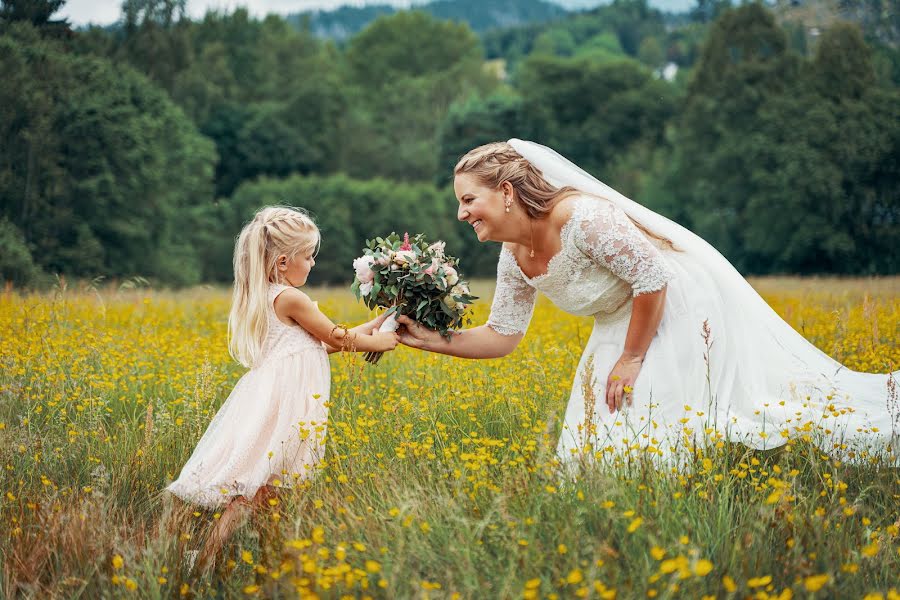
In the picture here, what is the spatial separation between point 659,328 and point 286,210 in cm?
197

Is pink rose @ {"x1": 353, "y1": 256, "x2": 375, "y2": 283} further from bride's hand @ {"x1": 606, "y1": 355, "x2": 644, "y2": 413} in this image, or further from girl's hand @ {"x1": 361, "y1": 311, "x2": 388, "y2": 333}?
bride's hand @ {"x1": 606, "y1": 355, "x2": 644, "y2": 413}

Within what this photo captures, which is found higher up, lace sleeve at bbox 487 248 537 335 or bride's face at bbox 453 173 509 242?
bride's face at bbox 453 173 509 242

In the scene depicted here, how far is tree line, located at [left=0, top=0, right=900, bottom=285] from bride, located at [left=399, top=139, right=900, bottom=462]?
1255 cm

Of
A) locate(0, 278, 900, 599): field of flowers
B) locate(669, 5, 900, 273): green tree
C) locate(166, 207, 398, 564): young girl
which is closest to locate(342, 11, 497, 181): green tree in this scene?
locate(669, 5, 900, 273): green tree

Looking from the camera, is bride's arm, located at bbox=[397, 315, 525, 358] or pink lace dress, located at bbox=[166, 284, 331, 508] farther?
bride's arm, located at bbox=[397, 315, 525, 358]

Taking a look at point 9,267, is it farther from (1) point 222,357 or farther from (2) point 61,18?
(1) point 222,357

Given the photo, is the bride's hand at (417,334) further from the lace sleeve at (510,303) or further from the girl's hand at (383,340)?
the lace sleeve at (510,303)

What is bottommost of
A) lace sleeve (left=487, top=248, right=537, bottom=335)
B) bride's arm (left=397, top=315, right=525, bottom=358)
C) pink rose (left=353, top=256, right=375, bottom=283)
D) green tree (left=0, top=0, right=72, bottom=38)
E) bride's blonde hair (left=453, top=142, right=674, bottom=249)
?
bride's arm (left=397, top=315, right=525, bottom=358)

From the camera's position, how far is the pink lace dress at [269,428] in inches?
179

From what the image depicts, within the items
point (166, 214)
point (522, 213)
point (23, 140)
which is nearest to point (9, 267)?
point (23, 140)

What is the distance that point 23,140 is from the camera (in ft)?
83.5

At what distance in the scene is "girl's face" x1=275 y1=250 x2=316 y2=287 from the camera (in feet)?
16.1

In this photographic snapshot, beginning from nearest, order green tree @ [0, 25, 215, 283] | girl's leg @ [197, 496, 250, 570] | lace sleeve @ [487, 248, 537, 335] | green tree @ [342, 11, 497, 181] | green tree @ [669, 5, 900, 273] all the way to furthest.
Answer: girl's leg @ [197, 496, 250, 570] → lace sleeve @ [487, 248, 537, 335] → green tree @ [0, 25, 215, 283] → green tree @ [669, 5, 900, 273] → green tree @ [342, 11, 497, 181]

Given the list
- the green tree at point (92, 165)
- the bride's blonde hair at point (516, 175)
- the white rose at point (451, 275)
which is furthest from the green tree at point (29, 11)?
the bride's blonde hair at point (516, 175)
